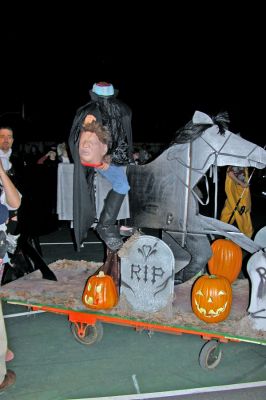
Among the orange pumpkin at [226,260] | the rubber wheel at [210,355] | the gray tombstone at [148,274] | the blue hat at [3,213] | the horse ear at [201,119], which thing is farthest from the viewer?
the orange pumpkin at [226,260]

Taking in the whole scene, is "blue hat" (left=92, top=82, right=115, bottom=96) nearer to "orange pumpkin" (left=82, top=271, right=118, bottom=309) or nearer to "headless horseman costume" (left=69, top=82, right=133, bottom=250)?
"headless horseman costume" (left=69, top=82, right=133, bottom=250)

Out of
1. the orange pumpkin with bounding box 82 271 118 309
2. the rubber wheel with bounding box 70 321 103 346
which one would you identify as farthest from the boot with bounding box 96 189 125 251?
the rubber wheel with bounding box 70 321 103 346

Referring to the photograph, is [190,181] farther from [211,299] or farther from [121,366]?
[121,366]

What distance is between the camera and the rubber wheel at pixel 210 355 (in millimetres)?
3693

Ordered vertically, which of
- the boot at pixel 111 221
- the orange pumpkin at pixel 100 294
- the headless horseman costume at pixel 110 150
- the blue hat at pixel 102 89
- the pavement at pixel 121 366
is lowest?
the pavement at pixel 121 366

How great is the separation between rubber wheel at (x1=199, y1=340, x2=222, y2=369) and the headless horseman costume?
1338 millimetres

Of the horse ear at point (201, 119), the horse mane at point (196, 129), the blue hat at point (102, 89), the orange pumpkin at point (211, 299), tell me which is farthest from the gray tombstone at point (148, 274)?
the blue hat at point (102, 89)

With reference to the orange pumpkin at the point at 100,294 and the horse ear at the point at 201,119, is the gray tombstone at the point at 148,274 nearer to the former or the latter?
the orange pumpkin at the point at 100,294

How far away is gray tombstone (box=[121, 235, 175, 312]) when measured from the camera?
3.88 metres

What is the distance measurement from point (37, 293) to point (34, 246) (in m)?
1.10

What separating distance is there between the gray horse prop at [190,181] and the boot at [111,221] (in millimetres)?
246

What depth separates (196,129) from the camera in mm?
4137

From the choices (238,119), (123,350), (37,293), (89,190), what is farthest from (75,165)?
(238,119)

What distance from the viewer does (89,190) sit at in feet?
14.3
